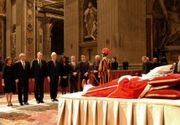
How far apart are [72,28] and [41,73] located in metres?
6.56

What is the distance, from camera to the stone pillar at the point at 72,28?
1540cm

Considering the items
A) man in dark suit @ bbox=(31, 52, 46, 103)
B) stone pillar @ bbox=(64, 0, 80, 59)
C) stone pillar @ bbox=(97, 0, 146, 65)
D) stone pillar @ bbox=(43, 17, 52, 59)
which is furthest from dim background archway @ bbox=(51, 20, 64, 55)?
man in dark suit @ bbox=(31, 52, 46, 103)

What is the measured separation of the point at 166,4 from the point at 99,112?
12585mm

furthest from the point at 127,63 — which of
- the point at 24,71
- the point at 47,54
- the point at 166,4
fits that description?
the point at 47,54

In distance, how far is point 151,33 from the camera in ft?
47.8

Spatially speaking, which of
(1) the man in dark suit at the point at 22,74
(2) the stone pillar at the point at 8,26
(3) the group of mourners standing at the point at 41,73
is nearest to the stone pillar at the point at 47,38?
(2) the stone pillar at the point at 8,26

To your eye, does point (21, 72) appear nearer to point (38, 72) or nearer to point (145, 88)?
point (38, 72)

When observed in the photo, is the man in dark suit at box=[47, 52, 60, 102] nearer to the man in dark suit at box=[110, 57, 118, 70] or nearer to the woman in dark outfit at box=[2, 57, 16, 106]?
the woman in dark outfit at box=[2, 57, 16, 106]

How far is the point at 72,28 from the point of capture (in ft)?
51.3

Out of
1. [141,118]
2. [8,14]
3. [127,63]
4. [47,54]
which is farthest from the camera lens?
[47,54]

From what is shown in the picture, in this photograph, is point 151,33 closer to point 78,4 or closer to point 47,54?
point 78,4

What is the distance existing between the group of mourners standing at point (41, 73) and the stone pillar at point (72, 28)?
13.2ft

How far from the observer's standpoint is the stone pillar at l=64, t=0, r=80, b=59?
Answer: 50.5 ft

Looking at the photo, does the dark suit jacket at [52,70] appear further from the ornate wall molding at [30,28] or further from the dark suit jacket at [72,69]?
the ornate wall molding at [30,28]
